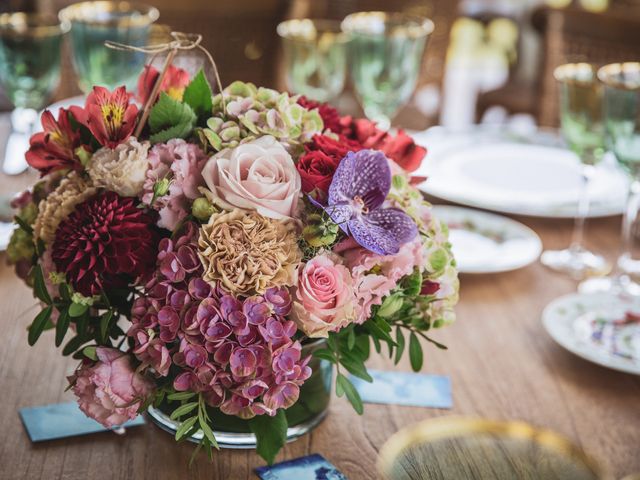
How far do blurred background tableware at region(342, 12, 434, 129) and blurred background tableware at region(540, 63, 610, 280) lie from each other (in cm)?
26

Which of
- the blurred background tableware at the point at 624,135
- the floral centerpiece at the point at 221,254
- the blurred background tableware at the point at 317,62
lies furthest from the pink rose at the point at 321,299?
the blurred background tableware at the point at 317,62

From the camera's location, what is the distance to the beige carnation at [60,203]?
0.83 m

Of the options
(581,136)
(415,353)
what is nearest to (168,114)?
(415,353)

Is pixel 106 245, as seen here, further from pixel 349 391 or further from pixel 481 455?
pixel 481 455

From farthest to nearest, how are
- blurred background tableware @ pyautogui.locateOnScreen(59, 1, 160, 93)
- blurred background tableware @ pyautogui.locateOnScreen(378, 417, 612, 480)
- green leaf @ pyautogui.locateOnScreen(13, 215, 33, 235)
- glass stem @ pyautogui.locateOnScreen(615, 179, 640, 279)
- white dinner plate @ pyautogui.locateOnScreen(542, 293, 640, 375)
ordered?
blurred background tableware @ pyautogui.locateOnScreen(59, 1, 160, 93) → glass stem @ pyautogui.locateOnScreen(615, 179, 640, 279) → white dinner plate @ pyautogui.locateOnScreen(542, 293, 640, 375) → green leaf @ pyautogui.locateOnScreen(13, 215, 33, 235) → blurred background tableware @ pyautogui.locateOnScreen(378, 417, 612, 480)

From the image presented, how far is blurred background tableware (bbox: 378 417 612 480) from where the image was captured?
0.69 m

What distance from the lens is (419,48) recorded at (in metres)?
1.52

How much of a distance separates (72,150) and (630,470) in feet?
2.04

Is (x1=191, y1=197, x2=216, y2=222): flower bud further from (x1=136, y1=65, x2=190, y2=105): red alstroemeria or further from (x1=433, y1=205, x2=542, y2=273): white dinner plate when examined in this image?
(x1=433, y1=205, x2=542, y2=273): white dinner plate

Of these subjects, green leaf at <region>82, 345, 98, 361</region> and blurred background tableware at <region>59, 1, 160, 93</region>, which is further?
blurred background tableware at <region>59, 1, 160, 93</region>

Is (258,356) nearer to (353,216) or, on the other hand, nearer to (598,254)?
(353,216)

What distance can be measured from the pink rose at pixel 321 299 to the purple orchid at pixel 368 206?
0.04 metres

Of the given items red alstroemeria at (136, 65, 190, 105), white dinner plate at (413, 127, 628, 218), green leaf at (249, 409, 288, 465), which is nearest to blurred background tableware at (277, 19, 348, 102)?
white dinner plate at (413, 127, 628, 218)

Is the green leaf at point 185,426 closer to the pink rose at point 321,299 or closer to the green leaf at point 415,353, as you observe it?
the pink rose at point 321,299
